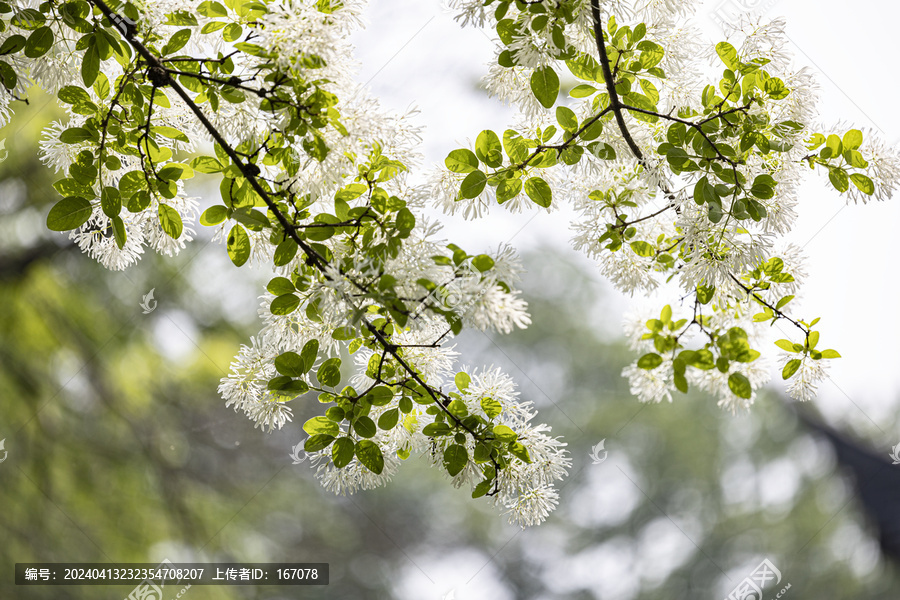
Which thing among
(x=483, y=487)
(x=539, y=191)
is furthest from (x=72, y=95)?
(x=483, y=487)

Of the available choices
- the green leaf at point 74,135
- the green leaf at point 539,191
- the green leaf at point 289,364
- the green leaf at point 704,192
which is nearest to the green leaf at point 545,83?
the green leaf at point 539,191

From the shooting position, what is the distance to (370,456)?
70 cm

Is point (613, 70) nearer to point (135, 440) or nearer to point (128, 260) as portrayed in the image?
point (128, 260)

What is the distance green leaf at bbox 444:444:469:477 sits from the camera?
0.69 m

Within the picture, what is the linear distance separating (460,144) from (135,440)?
2.65 meters

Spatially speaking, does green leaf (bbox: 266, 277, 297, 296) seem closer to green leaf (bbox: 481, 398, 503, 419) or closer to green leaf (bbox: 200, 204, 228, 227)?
green leaf (bbox: 200, 204, 228, 227)

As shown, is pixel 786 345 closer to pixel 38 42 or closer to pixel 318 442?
pixel 318 442

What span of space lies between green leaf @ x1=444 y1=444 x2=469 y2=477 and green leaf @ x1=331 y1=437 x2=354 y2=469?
0.12 meters

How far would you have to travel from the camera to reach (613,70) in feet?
2.44

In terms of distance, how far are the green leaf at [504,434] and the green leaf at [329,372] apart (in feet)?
0.71

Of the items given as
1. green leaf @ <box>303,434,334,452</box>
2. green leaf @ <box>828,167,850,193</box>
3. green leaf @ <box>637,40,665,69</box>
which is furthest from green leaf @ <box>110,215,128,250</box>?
green leaf @ <box>828,167,850,193</box>

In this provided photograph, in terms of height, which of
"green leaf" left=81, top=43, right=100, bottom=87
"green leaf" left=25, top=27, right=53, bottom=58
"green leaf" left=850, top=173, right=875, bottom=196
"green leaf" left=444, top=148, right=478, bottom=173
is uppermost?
"green leaf" left=850, top=173, right=875, bottom=196

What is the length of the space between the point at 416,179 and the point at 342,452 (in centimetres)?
Answer: 38

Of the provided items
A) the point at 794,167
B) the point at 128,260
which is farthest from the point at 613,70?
the point at 128,260
